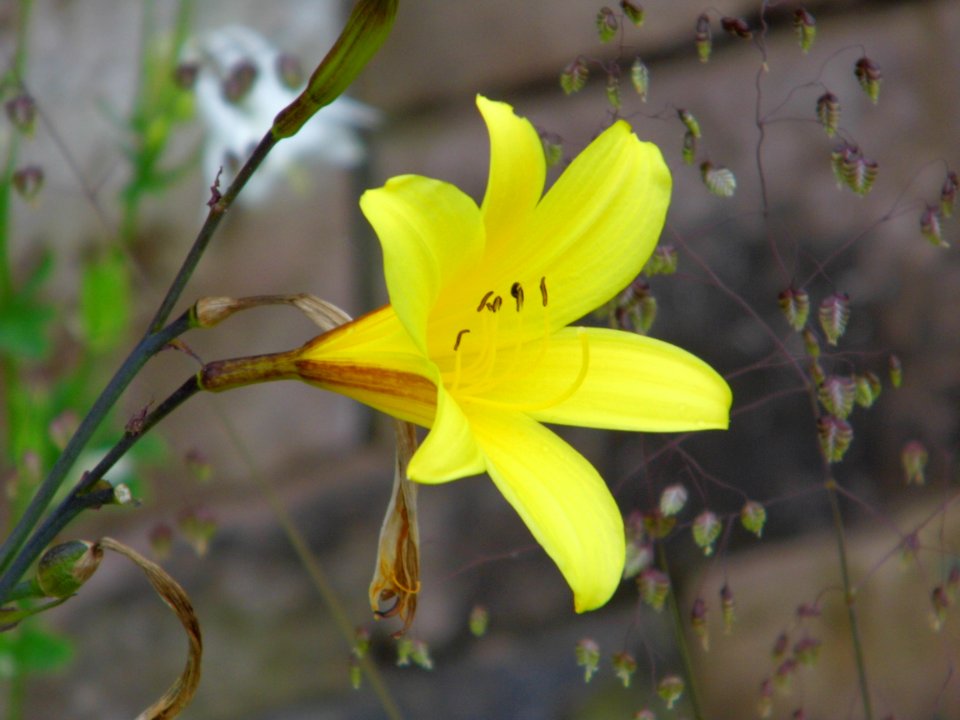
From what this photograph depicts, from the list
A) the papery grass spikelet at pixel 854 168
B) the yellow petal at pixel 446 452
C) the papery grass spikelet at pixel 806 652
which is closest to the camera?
the yellow petal at pixel 446 452

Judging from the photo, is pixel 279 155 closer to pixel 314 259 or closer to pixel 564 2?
pixel 314 259

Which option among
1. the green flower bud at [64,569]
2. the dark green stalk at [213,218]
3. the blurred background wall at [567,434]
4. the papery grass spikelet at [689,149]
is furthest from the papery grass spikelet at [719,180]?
the blurred background wall at [567,434]

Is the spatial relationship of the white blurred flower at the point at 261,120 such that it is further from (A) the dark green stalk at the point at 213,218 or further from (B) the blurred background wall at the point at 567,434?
(A) the dark green stalk at the point at 213,218

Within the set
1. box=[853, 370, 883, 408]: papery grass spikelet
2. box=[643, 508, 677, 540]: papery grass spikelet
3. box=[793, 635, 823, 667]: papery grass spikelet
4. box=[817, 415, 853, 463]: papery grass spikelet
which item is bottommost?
box=[793, 635, 823, 667]: papery grass spikelet

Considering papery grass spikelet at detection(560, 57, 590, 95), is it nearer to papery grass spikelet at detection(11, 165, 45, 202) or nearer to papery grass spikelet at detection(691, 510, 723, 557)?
papery grass spikelet at detection(691, 510, 723, 557)

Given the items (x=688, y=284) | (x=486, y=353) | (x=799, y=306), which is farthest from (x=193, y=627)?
(x=688, y=284)

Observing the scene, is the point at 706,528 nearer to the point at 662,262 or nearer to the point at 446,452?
the point at 662,262

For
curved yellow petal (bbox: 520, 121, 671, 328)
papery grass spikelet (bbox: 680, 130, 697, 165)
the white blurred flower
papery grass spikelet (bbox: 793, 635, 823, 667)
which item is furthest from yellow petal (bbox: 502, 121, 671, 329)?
the white blurred flower
